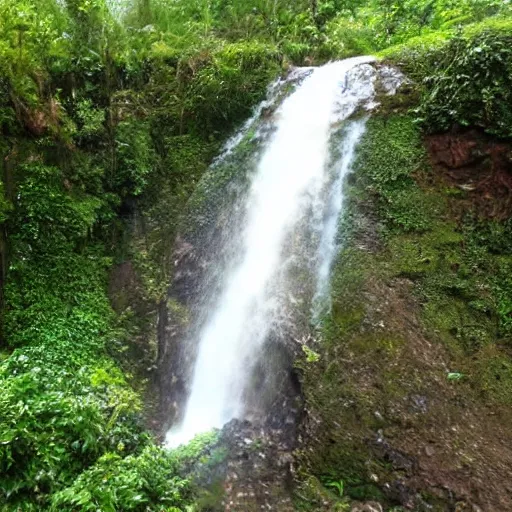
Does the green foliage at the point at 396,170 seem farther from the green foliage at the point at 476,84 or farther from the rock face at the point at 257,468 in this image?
the rock face at the point at 257,468

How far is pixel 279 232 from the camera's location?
6422 millimetres

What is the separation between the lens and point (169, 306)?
628 cm

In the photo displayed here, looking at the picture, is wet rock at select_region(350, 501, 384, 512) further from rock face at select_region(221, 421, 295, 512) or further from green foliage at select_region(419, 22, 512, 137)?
green foliage at select_region(419, 22, 512, 137)

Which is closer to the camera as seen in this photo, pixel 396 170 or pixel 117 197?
pixel 396 170

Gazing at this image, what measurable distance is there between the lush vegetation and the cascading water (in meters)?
0.66

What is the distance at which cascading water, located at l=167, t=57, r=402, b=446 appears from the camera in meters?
5.42

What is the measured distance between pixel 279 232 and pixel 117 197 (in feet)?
8.68

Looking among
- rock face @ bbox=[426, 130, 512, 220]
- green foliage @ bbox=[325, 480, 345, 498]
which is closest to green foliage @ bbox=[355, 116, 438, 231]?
rock face @ bbox=[426, 130, 512, 220]

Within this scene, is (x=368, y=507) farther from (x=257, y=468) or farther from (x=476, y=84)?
(x=476, y=84)

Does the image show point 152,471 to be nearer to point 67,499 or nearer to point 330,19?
point 67,499

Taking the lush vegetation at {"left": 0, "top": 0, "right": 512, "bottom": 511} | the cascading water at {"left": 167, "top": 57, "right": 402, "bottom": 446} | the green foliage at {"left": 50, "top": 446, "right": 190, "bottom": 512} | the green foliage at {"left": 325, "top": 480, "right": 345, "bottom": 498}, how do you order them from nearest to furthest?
the green foliage at {"left": 50, "top": 446, "right": 190, "bottom": 512}
the lush vegetation at {"left": 0, "top": 0, "right": 512, "bottom": 511}
the green foliage at {"left": 325, "top": 480, "right": 345, "bottom": 498}
the cascading water at {"left": 167, "top": 57, "right": 402, "bottom": 446}

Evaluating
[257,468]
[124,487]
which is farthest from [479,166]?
[124,487]

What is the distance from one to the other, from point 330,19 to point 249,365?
9.18 m

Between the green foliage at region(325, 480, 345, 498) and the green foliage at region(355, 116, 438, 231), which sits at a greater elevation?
the green foliage at region(355, 116, 438, 231)
